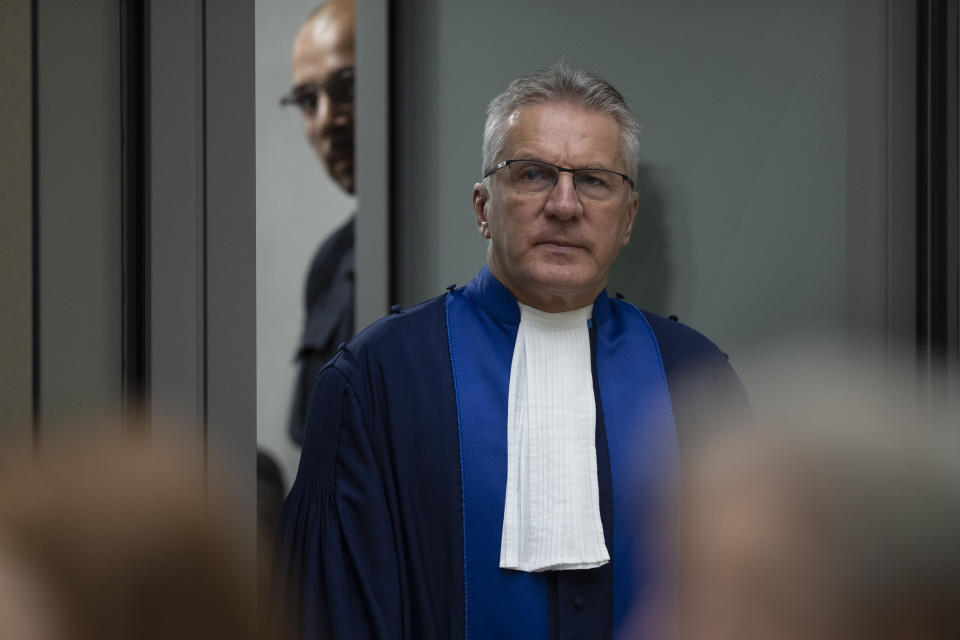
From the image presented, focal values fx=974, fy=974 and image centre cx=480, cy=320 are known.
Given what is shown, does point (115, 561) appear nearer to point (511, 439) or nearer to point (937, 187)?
point (511, 439)

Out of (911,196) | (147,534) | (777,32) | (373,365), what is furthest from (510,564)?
(777,32)

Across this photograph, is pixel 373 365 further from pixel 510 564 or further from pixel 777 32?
pixel 777 32

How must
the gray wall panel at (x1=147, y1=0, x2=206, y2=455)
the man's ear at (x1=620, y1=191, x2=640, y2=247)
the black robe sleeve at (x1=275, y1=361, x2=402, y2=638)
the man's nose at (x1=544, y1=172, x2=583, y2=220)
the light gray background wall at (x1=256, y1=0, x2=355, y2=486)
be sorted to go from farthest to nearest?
the light gray background wall at (x1=256, y1=0, x2=355, y2=486)
the man's ear at (x1=620, y1=191, x2=640, y2=247)
the man's nose at (x1=544, y1=172, x2=583, y2=220)
the black robe sleeve at (x1=275, y1=361, x2=402, y2=638)
the gray wall panel at (x1=147, y1=0, x2=206, y2=455)

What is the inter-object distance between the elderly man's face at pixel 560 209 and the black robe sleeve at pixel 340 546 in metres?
0.39

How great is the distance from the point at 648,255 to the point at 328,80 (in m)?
2.07

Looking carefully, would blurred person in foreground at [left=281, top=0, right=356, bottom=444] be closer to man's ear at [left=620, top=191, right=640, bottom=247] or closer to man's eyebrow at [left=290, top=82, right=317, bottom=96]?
man's eyebrow at [left=290, top=82, right=317, bottom=96]

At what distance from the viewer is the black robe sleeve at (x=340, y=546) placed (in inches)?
57.6

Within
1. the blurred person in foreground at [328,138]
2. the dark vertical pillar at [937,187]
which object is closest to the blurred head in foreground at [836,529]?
the dark vertical pillar at [937,187]

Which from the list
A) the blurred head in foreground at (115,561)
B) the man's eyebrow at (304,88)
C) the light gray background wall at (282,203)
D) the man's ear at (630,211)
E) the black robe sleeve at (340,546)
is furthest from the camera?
the light gray background wall at (282,203)

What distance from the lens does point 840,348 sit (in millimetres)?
2293

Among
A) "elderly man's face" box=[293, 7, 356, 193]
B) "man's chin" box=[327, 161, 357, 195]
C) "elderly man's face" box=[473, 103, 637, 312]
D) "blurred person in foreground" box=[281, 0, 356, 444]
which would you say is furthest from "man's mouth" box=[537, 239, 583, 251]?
"man's chin" box=[327, 161, 357, 195]

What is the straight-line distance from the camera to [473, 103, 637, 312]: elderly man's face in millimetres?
1588

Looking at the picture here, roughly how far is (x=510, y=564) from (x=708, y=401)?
1.56ft

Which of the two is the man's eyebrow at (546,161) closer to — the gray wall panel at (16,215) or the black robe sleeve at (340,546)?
the black robe sleeve at (340,546)
